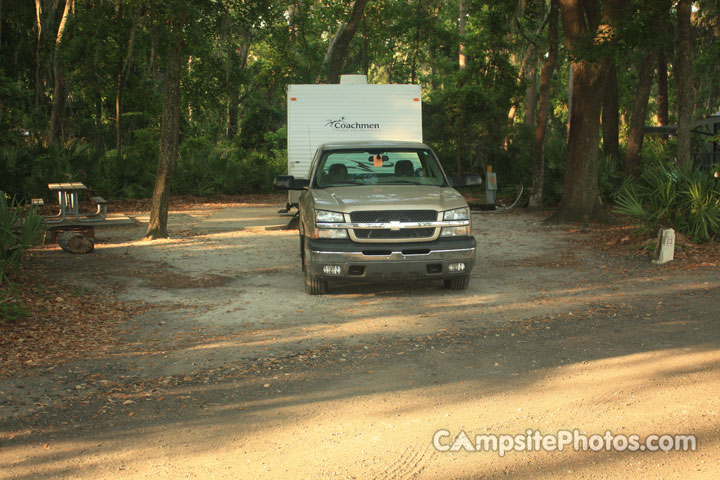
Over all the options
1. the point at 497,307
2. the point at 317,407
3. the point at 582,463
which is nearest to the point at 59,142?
the point at 497,307

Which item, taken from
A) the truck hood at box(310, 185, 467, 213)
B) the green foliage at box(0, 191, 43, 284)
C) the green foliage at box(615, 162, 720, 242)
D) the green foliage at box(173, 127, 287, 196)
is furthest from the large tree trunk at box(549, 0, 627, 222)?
the green foliage at box(173, 127, 287, 196)

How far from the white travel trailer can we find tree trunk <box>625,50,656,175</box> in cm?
826

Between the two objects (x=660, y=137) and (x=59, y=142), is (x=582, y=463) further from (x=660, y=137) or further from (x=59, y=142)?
(x=660, y=137)

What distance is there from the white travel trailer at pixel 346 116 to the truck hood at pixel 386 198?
26.3 ft

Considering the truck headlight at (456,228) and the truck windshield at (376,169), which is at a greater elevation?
the truck windshield at (376,169)

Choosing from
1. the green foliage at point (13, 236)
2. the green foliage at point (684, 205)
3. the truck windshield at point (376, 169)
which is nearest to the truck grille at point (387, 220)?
the truck windshield at point (376, 169)

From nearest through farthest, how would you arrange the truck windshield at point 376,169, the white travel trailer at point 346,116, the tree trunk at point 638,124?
the truck windshield at point 376,169
the white travel trailer at point 346,116
the tree trunk at point 638,124

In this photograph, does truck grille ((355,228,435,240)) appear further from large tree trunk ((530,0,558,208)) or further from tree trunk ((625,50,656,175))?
tree trunk ((625,50,656,175))

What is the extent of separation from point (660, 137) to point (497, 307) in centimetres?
2289

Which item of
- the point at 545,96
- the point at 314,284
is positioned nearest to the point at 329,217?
the point at 314,284

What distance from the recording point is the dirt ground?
4152 mm

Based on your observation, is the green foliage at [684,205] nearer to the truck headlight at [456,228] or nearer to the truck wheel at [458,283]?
the truck wheel at [458,283]

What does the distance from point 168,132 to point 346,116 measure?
15.9ft

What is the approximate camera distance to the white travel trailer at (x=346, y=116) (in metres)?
17.0
